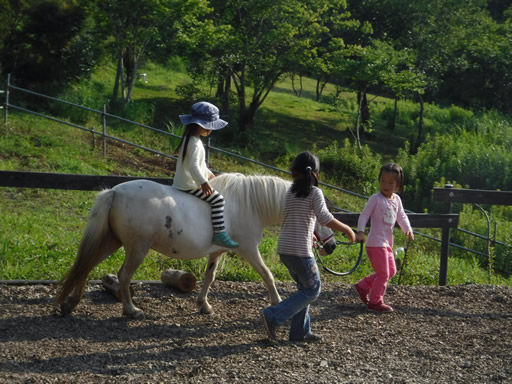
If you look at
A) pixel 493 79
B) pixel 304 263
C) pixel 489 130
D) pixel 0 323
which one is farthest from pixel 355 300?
pixel 493 79

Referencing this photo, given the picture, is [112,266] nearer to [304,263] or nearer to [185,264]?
[185,264]

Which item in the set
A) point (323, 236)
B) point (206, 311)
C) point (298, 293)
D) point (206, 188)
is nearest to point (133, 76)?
point (206, 311)

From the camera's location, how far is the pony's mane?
585cm

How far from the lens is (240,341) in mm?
5230

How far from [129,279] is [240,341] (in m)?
1.10

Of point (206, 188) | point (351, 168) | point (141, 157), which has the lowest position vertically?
point (351, 168)

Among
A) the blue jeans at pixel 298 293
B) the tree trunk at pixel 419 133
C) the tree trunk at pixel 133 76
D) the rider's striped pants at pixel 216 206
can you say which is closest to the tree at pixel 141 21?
the tree trunk at pixel 133 76

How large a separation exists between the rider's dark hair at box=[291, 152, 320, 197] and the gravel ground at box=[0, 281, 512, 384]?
1228 mm

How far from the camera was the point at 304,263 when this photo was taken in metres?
5.06

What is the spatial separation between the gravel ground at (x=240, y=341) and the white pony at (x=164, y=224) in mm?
303

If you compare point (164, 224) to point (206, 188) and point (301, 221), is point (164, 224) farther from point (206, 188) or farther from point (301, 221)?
point (301, 221)

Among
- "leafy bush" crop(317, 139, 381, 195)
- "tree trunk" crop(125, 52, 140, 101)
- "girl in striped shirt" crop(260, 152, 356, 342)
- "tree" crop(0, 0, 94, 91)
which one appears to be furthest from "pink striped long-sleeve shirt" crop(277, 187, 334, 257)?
"tree trunk" crop(125, 52, 140, 101)

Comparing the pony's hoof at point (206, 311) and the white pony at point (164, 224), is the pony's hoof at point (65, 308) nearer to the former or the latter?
the white pony at point (164, 224)

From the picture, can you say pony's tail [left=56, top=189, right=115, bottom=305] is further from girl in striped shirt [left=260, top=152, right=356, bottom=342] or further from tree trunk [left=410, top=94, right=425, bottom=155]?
tree trunk [left=410, top=94, right=425, bottom=155]
